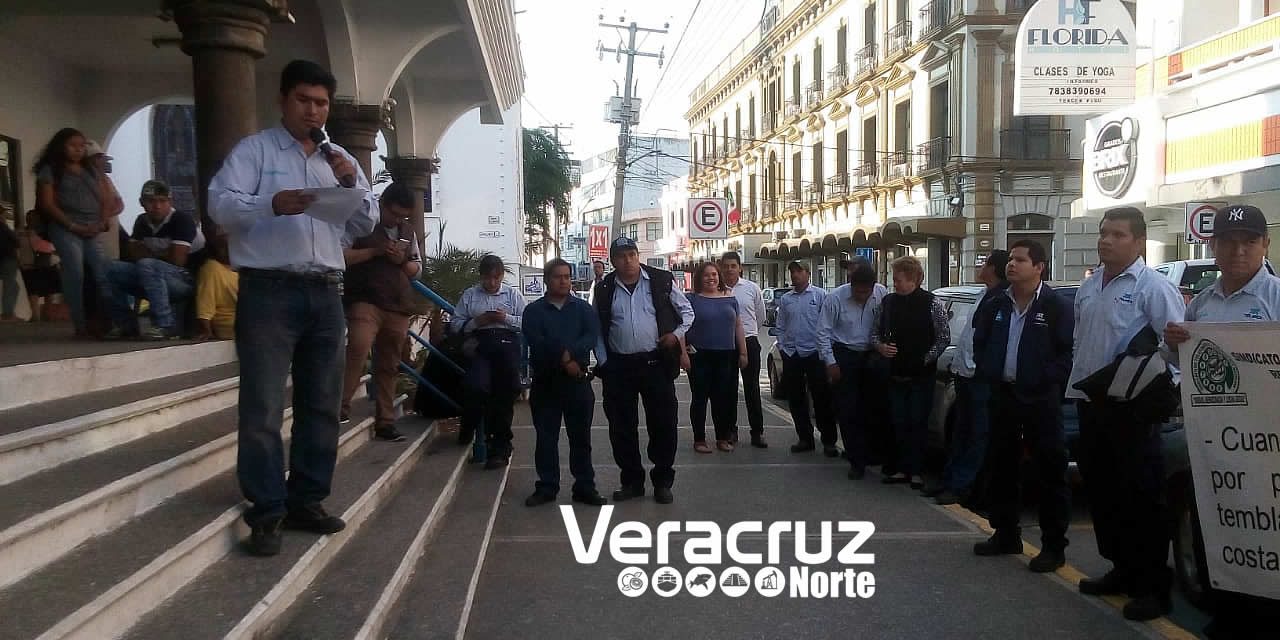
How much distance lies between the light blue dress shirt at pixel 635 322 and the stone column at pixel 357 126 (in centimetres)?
461

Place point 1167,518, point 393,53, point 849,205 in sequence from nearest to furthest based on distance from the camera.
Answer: point 1167,518 → point 393,53 → point 849,205

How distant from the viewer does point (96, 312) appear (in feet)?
20.2

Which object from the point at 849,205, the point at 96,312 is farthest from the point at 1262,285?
the point at 849,205

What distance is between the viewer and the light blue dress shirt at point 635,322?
5.99 m

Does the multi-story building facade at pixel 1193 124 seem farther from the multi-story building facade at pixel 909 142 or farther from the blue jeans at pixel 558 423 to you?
the blue jeans at pixel 558 423

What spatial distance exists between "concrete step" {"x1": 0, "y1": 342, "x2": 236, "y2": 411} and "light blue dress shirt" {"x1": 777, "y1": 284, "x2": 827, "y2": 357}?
15.9 feet

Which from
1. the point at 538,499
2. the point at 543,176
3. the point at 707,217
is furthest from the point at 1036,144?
the point at 538,499

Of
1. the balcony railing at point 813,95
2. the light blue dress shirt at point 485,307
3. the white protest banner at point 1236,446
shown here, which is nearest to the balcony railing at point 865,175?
the balcony railing at point 813,95

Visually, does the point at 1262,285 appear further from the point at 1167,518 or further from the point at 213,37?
the point at 213,37

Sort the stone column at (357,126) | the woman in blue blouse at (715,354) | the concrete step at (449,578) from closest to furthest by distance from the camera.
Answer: the concrete step at (449,578)
the woman in blue blouse at (715,354)
the stone column at (357,126)

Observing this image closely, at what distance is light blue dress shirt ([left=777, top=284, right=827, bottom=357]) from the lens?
8000mm

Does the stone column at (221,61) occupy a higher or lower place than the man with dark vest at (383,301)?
higher

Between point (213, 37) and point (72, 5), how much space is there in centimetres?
374

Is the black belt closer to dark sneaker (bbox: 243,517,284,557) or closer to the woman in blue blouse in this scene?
dark sneaker (bbox: 243,517,284,557)
